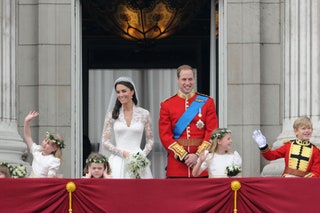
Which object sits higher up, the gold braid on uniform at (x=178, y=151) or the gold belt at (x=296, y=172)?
the gold braid on uniform at (x=178, y=151)

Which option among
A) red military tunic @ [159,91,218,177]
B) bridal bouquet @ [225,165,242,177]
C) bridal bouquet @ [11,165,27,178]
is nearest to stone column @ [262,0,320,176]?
red military tunic @ [159,91,218,177]

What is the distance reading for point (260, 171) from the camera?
18062 millimetres

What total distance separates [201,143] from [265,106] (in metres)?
3.27

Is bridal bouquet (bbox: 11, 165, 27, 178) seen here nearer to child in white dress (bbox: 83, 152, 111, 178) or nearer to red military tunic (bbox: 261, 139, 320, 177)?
child in white dress (bbox: 83, 152, 111, 178)

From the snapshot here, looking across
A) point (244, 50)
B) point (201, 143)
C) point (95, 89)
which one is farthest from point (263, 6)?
point (95, 89)

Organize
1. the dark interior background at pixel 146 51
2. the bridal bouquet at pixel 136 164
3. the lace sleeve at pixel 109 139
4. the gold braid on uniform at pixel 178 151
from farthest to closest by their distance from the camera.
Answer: the dark interior background at pixel 146 51 → the lace sleeve at pixel 109 139 → the gold braid on uniform at pixel 178 151 → the bridal bouquet at pixel 136 164

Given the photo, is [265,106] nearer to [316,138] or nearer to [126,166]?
[316,138]

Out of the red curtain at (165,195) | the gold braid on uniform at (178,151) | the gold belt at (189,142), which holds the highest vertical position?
the gold belt at (189,142)

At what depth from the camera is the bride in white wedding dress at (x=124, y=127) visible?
602 inches

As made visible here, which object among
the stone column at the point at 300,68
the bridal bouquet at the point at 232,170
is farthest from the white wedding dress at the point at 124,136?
the stone column at the point at 300,68

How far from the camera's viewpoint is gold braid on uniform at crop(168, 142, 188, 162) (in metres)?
15.1

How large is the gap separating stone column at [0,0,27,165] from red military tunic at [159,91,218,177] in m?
2.93

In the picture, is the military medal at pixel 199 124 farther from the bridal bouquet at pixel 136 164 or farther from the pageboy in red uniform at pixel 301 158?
the bridal bouquet at pixel 136 164

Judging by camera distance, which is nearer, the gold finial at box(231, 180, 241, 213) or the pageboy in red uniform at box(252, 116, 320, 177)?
the gold finial at box(231, 180, 241, 213)
